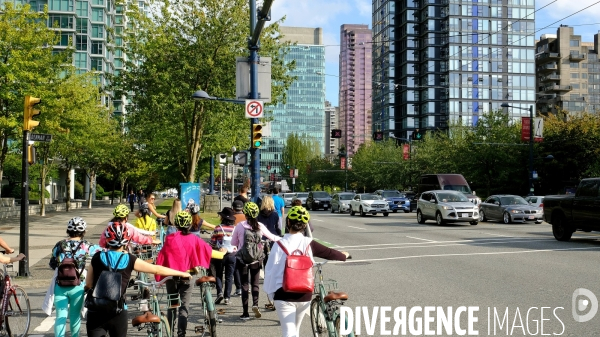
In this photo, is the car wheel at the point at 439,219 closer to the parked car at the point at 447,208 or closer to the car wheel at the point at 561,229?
the parked car at the point at 447,208

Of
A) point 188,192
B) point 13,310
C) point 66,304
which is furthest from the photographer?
point 188,192

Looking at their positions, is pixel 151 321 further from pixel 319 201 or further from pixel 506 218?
pixel 319 201

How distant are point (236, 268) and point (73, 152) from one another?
39055 mm

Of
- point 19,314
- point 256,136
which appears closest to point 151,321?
point 19,314

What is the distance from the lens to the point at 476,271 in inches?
510

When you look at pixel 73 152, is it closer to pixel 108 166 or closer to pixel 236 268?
pixel 108 166

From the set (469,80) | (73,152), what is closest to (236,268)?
(73,152)

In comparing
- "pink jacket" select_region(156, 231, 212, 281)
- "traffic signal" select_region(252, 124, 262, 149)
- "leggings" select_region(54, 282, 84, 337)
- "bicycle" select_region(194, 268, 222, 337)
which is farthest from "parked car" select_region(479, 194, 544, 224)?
"leggings" select_region(54, 282, 84, 337)

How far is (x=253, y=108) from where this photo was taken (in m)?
17.1

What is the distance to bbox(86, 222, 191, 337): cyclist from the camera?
513 cm

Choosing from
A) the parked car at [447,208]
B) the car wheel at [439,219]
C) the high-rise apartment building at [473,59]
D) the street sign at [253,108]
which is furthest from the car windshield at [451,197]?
the high-rise apartment building at [473,59]

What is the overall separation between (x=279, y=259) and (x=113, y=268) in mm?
1404

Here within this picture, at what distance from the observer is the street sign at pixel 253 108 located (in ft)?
55.9

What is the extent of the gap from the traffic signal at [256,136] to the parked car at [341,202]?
31.1 metres
